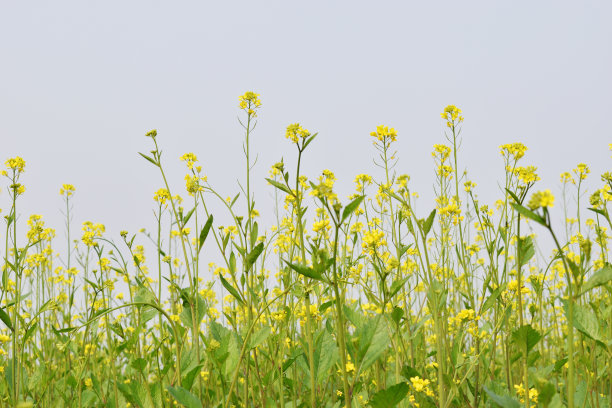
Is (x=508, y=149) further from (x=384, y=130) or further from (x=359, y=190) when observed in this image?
(x=359, y=190)

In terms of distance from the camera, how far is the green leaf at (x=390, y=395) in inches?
51.1

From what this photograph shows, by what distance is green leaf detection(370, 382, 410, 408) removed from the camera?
4.25ft

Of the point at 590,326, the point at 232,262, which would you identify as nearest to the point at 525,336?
the point at 590,326

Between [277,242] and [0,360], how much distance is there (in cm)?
193

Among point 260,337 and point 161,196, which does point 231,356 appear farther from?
point 161,196

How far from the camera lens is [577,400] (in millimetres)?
1925

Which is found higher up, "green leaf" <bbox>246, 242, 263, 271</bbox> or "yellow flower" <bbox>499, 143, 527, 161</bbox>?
"yellow flower" <bbox>499, 143, 527, 161</bbox>

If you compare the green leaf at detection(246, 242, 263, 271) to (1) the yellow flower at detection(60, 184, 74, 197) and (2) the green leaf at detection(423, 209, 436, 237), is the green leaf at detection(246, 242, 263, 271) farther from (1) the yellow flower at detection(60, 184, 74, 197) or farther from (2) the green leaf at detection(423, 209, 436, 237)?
(1) the yellow flower at detection(60, 184, 74, 197)

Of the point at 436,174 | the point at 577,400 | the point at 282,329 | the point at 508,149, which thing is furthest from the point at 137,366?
the point at 436,174

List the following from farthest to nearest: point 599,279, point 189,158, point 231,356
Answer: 1. point 189,158
2. point 231,356
3. point 599,279

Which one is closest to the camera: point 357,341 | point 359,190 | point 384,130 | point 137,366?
point 357,341

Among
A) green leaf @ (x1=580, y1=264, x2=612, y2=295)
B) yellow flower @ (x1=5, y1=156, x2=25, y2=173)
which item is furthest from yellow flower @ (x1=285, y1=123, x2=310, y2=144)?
yellow flower @ (x1=5, y1=156, x2=25, y2=173)

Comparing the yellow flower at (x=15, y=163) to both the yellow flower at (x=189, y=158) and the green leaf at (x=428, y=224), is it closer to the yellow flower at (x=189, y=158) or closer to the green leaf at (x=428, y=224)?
the yellow flower at (x=189, y=158)

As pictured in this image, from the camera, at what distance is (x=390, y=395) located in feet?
4.28
